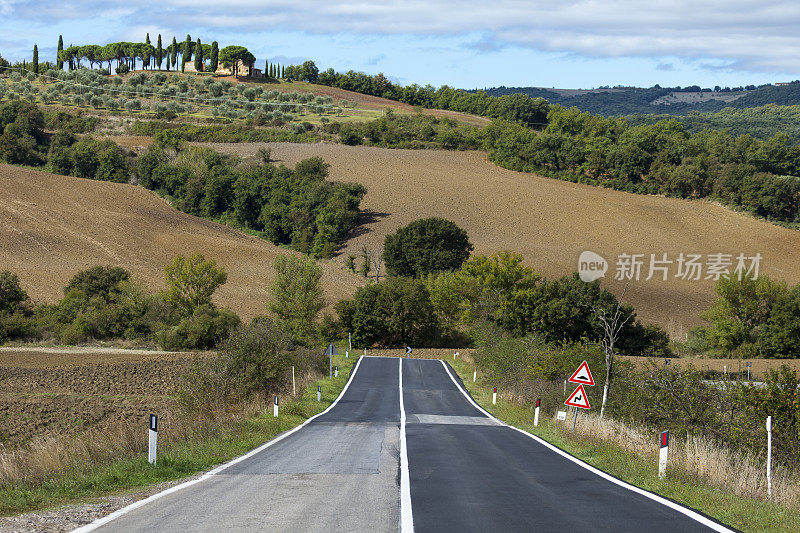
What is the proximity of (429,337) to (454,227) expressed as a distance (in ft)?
62.9

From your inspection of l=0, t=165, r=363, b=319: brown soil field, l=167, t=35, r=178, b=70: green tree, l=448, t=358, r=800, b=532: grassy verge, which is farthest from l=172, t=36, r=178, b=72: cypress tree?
l=448, t=358, r=800, b=532: grassy verge

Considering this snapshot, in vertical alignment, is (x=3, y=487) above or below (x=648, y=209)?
below

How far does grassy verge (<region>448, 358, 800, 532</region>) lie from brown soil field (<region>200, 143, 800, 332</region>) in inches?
2229

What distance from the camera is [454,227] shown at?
273 ft

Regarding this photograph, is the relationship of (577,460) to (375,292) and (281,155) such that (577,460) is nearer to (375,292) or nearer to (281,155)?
(375,292)

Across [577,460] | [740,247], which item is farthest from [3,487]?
[740,247]

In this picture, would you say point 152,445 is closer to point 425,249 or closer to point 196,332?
point 196,332

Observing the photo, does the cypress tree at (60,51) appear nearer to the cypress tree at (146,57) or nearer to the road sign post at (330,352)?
the cypress tree at (146,57)

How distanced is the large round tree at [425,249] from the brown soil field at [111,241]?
504 cm

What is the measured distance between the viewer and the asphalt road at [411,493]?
27.9ft

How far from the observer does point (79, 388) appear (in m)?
38.8

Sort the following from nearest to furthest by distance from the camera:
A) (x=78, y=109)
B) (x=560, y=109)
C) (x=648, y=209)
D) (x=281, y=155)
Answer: (x=648, y=209) < (x=281, y=155) < (x=78, y=109) < (x=560, y=109)

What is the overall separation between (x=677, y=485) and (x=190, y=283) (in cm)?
5804

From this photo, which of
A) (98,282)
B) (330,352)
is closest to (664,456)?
(330,352)
